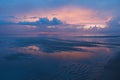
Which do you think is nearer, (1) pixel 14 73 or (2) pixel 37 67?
(1) pixel 14 73

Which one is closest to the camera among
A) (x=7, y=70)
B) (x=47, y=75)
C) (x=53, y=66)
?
(x=47, y=75)

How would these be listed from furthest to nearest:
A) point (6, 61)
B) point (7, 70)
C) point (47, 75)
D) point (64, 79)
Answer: point (6, 61) → point (7, 70) → point (47, 75) → point (64, 79)

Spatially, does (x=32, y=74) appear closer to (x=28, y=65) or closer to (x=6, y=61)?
(x=28, y=65)

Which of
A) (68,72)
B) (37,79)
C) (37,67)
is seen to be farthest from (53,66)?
(37,79)

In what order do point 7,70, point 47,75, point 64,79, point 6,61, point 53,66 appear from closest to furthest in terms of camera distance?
point 64,79 < point 47,75 < point 7,70 < point 53,66 < point 6,61

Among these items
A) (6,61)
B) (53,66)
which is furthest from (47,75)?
(6,61)

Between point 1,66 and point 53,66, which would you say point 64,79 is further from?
point 1,66

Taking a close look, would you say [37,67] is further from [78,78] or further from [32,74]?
[78,78]

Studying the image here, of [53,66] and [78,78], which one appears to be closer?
[78,78]

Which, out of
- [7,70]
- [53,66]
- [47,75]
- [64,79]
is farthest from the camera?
[53,66]
